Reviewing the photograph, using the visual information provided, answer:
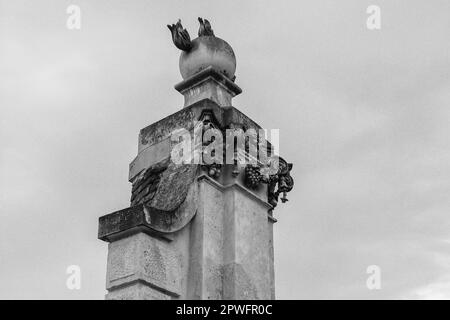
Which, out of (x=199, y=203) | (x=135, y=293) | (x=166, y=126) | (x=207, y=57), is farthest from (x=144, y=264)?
(x=207, y=57)

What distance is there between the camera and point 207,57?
30.0 feet

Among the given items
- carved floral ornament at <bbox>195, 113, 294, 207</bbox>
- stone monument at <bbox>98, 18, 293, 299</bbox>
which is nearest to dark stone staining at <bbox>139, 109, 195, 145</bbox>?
stone monument at <bbox>98, 18, 293, 299</bbox>

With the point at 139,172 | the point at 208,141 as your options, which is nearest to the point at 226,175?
the point at 208,141

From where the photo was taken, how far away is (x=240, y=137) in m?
8.47

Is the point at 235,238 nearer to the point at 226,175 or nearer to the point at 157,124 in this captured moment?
the point at 226,175

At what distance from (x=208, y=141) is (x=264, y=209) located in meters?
1.09

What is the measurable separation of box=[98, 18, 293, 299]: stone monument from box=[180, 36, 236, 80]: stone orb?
→ 0.04ft

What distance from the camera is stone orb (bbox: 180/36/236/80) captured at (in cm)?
917

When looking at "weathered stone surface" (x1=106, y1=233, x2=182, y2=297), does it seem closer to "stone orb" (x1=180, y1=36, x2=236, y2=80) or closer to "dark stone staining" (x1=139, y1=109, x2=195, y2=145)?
"dark stone staining" (x1=139, y1=109, x2=195, y2=145)

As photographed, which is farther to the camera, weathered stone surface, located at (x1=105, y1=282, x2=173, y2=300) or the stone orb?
the stone orb

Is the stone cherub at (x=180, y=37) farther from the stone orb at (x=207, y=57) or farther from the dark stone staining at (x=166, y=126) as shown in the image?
the dark stone staining at (x=166, y=126)

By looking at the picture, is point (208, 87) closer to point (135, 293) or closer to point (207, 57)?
point (207, 57)

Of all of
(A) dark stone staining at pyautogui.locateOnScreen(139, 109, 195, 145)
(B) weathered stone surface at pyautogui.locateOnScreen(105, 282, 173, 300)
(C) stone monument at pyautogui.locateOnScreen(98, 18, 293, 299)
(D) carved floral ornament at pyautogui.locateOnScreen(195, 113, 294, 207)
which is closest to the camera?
(B) weathered stone surface at pyautogui.locateOnScreen(105, 282, 173, 300)
